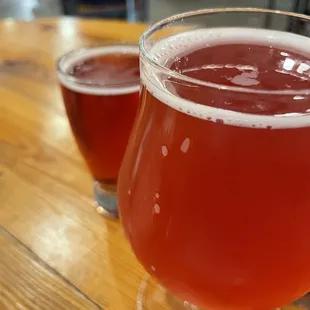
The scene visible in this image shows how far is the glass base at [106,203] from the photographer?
2.29ft

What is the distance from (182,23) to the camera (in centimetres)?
58

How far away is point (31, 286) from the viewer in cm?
59

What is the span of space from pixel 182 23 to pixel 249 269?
0.27 metres

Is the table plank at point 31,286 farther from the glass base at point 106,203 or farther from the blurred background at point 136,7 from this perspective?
the blurred background at point 136,7

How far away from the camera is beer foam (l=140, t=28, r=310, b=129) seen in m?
0.40

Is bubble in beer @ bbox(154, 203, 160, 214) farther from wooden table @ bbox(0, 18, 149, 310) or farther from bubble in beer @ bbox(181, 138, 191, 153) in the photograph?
wooden table @ bbox(0, 18, 149, 310)

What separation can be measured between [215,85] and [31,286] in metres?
0.32

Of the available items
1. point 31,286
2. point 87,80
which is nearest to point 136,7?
point 87,80

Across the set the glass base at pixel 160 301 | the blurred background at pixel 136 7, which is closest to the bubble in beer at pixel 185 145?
the glass base at pixel 160 301

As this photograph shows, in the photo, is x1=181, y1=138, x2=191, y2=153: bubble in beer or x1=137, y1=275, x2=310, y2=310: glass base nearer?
x1=181, y1=138, x2=191, y2=153: bubble in beer

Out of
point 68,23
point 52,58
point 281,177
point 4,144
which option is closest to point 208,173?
point 281,177

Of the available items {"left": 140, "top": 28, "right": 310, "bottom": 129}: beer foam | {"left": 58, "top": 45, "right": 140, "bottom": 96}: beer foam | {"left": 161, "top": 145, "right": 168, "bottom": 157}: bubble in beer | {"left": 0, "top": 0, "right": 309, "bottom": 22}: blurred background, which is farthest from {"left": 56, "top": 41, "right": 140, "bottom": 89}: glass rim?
{"left": 0, "top": 0, "right": 309, "bottom": 22}: blurred background

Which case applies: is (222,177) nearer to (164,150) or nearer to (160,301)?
(164,150)

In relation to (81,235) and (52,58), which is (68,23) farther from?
(81,235)
